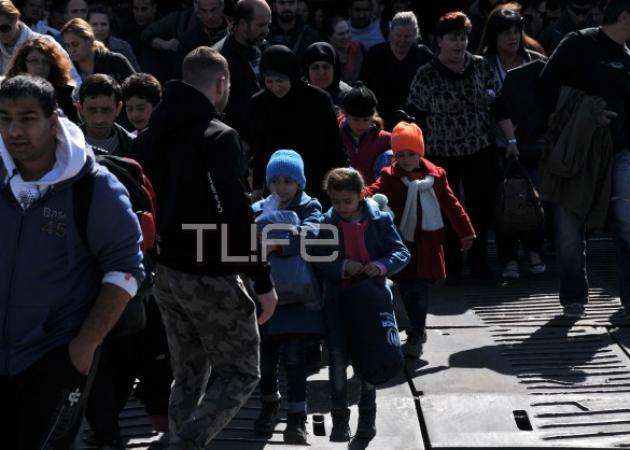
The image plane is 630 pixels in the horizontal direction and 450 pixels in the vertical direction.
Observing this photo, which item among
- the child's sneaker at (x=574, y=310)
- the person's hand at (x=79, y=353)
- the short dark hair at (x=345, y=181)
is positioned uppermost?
the short dark hair at (x=345, y=181)

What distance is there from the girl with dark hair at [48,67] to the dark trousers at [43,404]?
3.34 metres

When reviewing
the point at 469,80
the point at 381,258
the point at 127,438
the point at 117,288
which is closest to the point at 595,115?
the point at 469,80

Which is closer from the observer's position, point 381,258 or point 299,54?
point 381,258

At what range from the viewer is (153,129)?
597 centimetres

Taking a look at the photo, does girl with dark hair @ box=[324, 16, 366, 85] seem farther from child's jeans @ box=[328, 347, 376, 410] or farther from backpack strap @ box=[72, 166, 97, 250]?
backpack strap @ box=[72, 166, 97, 250]

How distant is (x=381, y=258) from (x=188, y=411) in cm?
136

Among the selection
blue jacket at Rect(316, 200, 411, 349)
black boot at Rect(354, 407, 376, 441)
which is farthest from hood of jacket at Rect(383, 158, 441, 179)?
black boot at Rect(354, 407, 376, 441)

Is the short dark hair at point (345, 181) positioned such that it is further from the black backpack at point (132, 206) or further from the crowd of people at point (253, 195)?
the black backpack at point (132, 206)

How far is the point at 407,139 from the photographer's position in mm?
8227

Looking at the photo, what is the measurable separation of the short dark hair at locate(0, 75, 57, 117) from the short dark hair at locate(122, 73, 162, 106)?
10.2 ft

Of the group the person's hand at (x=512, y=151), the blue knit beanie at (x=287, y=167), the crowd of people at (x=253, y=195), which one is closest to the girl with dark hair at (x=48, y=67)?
the crowd of people at (x=253, y=195)

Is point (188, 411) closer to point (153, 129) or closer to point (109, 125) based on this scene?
point (153, 129)

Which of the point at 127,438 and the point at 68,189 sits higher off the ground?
the point at 68,189

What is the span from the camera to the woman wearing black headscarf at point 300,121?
8.30 meters
